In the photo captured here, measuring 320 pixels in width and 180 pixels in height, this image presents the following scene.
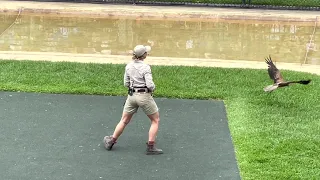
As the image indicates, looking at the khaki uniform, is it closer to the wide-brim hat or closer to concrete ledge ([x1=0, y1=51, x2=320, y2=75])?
the wide-brim hat

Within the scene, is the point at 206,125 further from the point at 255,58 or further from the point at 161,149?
the point at 255,58

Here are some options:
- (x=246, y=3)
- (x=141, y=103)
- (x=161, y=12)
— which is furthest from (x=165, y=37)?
(x=141, y=103)

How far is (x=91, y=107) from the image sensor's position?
30.6ft

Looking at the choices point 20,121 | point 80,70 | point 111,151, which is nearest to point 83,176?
point 111,151

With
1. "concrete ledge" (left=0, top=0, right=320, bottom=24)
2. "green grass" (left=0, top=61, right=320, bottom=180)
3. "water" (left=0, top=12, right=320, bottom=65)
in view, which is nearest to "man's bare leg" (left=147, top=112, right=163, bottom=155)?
"green grass" (left=0, top=61, right=320, bottom=180)

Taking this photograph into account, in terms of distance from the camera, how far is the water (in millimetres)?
13414

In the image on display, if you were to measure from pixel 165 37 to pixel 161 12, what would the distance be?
2994 mm

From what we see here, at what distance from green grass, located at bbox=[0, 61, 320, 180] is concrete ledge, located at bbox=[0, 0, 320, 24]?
19.6ft

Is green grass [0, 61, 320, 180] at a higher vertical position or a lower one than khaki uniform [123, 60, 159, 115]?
lower

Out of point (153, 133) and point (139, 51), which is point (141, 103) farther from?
point (139, 51)

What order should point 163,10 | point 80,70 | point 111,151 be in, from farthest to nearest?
point 163,10, point 80,70, point 111,151

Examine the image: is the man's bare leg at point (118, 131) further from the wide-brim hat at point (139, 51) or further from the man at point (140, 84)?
the wide-brim hat at point (139, 51)

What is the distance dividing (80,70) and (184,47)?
3302 mm

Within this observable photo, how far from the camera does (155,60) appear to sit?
1237 cm
